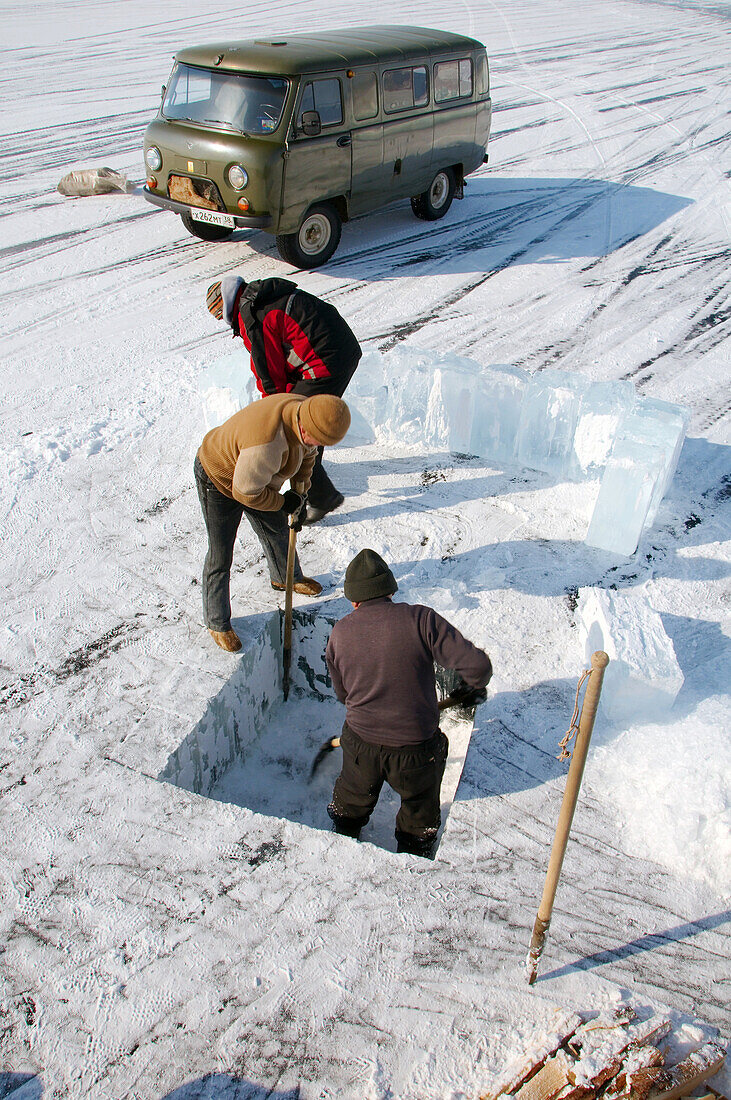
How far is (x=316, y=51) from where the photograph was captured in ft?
25.4

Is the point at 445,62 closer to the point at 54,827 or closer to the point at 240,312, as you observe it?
the point at 240,312

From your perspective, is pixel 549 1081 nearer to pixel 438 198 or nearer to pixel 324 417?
pixel 324 417

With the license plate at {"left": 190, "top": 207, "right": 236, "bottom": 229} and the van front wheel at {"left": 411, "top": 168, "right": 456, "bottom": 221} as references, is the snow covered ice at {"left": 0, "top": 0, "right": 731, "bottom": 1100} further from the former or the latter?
the license plate at {"left": 190, "top": 207, "right": 236, "bottom": 229}

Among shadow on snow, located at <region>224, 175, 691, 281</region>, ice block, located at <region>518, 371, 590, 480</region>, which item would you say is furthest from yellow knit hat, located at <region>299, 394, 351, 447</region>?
shadow on snow, located at <region>224, 175, 691, 281</region>

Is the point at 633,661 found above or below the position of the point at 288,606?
above

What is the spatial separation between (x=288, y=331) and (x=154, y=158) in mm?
4710

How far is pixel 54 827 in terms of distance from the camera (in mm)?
3199

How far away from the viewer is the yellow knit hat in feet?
11.6

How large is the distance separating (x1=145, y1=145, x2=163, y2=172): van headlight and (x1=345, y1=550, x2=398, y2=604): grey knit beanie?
6476mm

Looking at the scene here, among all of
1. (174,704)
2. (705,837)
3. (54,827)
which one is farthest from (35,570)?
(705,837)

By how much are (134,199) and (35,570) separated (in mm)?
7333

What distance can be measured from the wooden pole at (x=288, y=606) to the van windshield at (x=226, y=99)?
502 centimetres

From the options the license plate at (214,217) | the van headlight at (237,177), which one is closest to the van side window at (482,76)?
the van headlight at (237,177)

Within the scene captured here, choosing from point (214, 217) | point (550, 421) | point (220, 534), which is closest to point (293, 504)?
point (220, 534)
